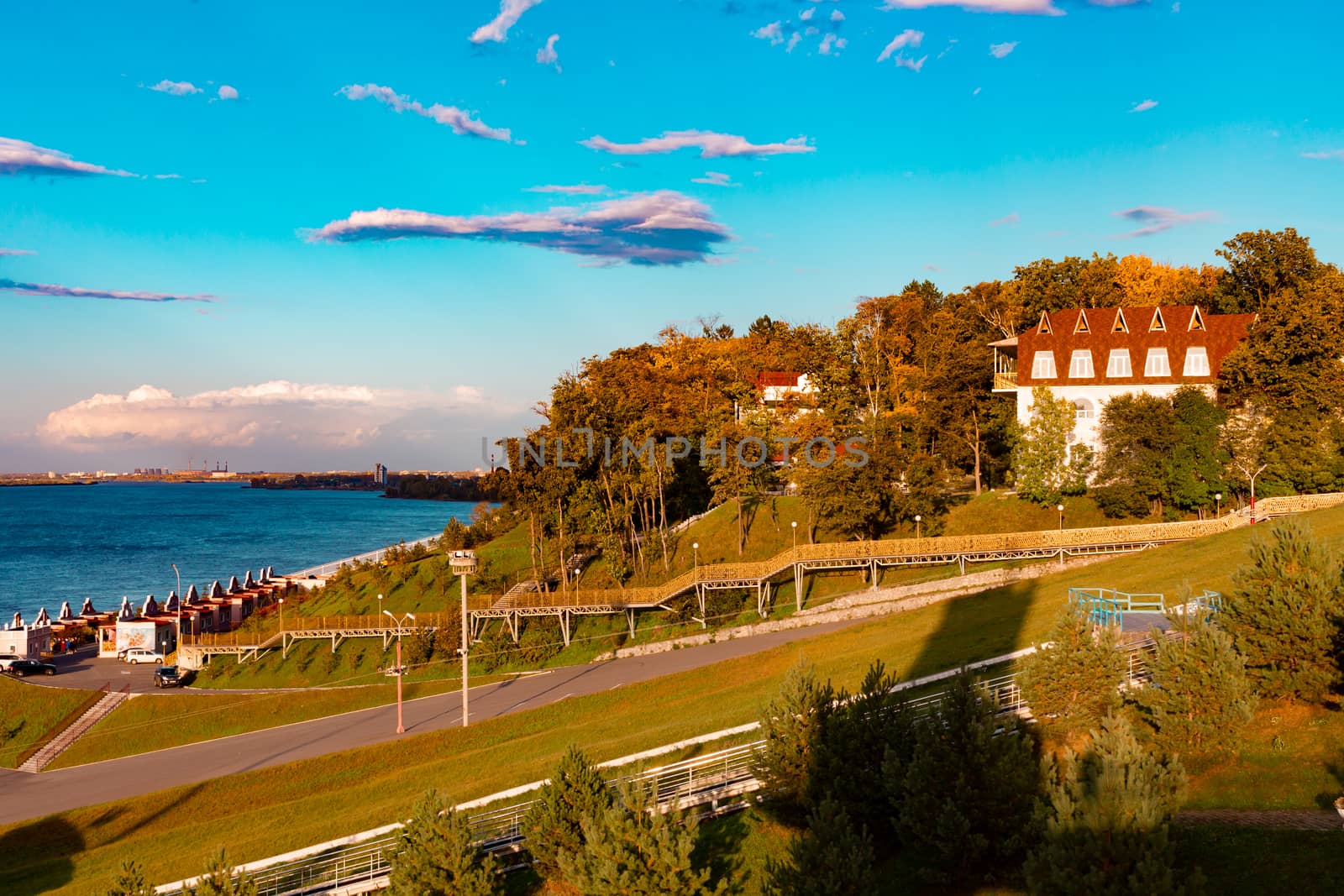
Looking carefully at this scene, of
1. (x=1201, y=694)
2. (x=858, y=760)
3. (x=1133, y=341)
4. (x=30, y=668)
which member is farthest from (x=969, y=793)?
(x=30, y=668)

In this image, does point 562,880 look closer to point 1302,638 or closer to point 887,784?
point 887,784

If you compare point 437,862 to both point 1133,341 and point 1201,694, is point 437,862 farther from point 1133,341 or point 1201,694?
point 1133,341

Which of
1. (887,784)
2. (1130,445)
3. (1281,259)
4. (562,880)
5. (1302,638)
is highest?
(1281,259)

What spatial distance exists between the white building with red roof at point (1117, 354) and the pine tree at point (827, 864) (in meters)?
46.2

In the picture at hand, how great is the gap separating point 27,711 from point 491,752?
28761 millimetres

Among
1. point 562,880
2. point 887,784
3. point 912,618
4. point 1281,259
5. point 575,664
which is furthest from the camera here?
point 1281,259

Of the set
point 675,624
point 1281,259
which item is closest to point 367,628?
point 675,624

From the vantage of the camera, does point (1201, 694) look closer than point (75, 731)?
Yes

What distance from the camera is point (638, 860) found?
50.0 feet

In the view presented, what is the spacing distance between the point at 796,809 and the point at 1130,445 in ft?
135

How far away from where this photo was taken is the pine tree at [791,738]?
19.0 meters

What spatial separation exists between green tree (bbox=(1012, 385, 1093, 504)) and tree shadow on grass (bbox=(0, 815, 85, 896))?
1869 inches

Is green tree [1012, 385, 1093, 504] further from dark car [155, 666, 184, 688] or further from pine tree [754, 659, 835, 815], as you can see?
dark car [155, 666, 184, 688]

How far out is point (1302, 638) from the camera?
19266 millimetres
